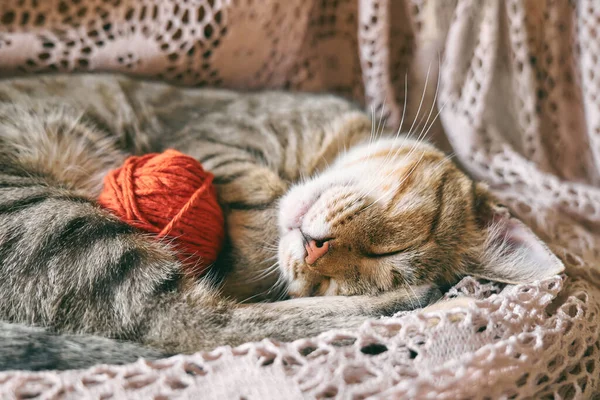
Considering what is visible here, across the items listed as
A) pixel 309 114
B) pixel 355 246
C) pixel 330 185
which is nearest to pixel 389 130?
pixel 309 114

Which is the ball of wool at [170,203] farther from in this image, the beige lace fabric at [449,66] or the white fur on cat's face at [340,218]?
the beige lace fabric at [449,66]

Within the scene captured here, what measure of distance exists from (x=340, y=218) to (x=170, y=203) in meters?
0.33

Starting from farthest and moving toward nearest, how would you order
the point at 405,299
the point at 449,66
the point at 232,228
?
1. the point at 449,66
2. the point at 232,228
3. the point at 405,299

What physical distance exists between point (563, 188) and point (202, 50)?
1.00 meters

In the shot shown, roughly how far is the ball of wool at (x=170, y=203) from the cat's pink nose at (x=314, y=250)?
0.69 feet

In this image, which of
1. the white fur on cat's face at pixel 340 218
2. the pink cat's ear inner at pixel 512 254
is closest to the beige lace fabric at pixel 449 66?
the pink cat's ear inner at pixel 512 254

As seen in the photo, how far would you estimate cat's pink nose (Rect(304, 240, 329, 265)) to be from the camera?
95cm

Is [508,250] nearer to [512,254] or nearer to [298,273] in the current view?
[512,254]

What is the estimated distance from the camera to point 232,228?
3.71 ft

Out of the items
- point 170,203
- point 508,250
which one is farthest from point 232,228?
point 508,250

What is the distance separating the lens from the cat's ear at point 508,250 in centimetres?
94

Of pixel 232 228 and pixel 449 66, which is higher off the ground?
pixel 449 66

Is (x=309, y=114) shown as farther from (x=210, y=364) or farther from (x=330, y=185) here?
(x=210, y=364)

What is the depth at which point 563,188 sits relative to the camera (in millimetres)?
1218
